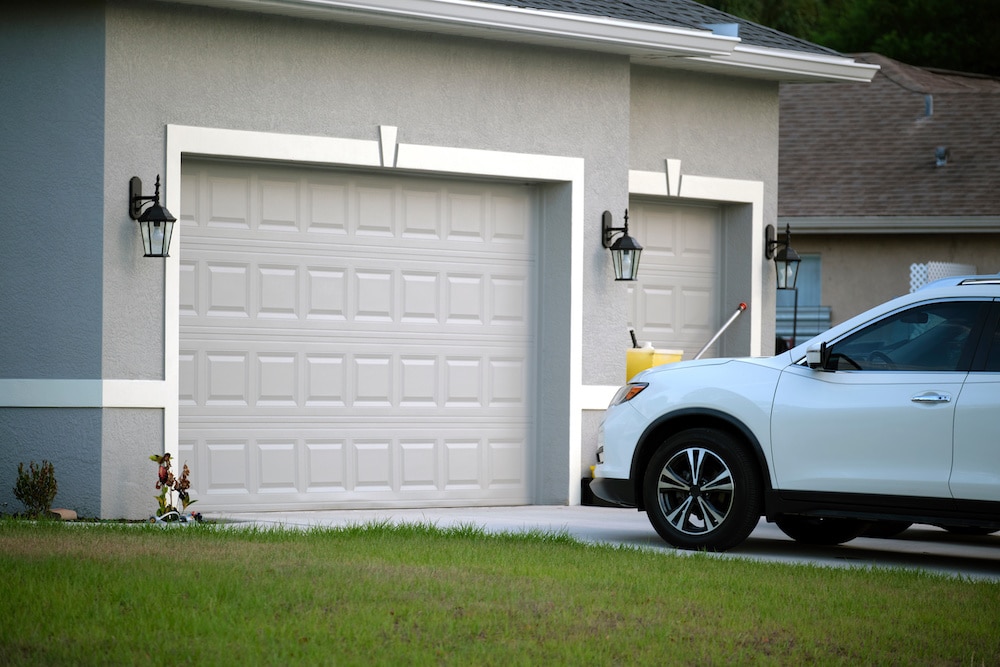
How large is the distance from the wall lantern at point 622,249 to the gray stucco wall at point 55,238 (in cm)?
444

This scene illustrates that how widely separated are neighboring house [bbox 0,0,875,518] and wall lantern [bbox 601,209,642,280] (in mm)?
110

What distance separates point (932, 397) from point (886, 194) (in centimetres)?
1502

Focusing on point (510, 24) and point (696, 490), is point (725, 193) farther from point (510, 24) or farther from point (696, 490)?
point (696, 490)

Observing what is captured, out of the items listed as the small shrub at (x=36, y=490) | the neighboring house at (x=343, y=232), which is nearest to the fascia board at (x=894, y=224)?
A: the neighboring house at (x=343, y=232)

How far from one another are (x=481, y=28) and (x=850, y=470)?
4.99 meters

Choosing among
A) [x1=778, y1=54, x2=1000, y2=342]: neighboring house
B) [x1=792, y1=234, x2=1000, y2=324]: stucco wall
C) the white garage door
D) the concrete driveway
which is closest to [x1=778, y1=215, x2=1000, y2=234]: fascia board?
[x1=778, y1=54, x2=1000, y2=342]: neighboring house

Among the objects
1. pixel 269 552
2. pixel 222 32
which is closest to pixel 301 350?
pixel 222 32

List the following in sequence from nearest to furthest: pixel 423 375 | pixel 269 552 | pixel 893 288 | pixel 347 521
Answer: pixel 269 552 < pixel 347 521 < pixel 423 375 < pixel 893 288

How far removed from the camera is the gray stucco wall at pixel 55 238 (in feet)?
34.2

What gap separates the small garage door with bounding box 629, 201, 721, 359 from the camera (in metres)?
13.9

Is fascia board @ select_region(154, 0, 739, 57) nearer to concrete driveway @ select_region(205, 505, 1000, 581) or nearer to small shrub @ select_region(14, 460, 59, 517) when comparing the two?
small shrub @ select_region(14, 460, 59, 517)

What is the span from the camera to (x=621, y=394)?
977 cm

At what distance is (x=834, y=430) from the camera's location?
28.4 ft

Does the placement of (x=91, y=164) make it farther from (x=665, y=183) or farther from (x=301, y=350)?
(x=665, y=183)
